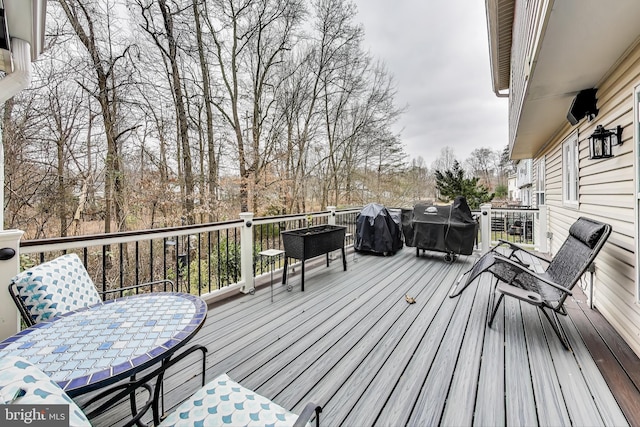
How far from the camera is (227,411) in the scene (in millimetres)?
1102

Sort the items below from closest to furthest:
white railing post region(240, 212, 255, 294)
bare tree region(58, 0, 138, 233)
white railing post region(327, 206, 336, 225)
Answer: white railing post region(240, 212, 255, 294) < bare tree region(58, 0, 138, 233) < white railing post region(327, 206, 336, 225)

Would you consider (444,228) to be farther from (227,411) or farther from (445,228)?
(227,411)

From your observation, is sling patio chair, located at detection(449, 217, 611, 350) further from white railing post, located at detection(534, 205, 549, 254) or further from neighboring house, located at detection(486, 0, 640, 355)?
white railing post, located at detection(534, 205, 549, 254)

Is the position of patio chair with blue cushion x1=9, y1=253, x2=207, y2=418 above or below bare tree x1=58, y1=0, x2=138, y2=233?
below

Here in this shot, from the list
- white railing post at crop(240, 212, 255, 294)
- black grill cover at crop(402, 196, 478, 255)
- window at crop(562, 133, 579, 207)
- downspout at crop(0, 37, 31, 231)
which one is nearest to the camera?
downspout at crop(0, 37, 31, 231)

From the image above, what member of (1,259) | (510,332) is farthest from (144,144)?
(510,332)

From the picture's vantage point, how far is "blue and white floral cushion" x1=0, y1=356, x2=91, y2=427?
2.08ft

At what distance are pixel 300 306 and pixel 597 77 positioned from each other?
4.21 metres

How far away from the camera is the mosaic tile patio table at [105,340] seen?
1055 mm

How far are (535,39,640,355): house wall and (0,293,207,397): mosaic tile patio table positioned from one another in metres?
3.56

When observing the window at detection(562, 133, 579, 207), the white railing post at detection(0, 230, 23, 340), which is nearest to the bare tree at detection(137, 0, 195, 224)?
the white railing post at detection(0, 230, 23, 340)

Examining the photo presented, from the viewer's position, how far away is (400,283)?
4.06 meters

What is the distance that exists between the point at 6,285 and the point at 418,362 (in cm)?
297

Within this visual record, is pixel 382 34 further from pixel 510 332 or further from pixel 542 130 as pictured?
pixel 510 332
